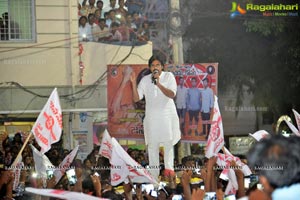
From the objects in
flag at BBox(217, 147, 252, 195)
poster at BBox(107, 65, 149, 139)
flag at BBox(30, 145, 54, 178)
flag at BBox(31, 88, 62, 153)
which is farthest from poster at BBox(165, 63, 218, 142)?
flag at BBox(30, 145, 54, 178)

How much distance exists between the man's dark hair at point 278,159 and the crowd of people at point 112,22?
4851 millimetres

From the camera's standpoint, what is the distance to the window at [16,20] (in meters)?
6.83

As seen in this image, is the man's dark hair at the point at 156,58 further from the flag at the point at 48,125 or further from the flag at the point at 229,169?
the flag at the point at 48,125

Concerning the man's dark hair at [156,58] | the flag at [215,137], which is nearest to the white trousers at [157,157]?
the flag at [215,137]

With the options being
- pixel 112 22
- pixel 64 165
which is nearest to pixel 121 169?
pixel 64 165

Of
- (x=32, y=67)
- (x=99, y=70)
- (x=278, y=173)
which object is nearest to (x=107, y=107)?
(x=99, y=70)

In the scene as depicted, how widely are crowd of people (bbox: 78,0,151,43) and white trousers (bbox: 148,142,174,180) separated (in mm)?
1085

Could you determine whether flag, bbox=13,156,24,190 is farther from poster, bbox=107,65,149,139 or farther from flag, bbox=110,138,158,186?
poster, bbox=107,65,149,139

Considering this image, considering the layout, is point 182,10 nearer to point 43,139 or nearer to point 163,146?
point 163,146

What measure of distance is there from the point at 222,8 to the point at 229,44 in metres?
0.39

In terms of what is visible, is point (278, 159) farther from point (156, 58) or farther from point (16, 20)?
point (16, 20)

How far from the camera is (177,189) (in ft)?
19.5

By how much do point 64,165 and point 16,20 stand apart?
1595mm

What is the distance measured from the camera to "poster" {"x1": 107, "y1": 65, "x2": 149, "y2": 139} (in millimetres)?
6941
